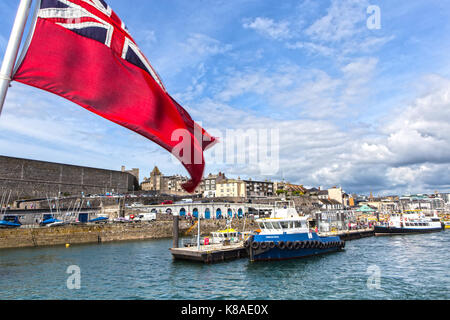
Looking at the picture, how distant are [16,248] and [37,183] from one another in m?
55.7

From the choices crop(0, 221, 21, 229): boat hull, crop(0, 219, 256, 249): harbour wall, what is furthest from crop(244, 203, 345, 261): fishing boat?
crop(0, 221, 21, 229): boat hull

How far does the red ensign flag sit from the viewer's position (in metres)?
5.18

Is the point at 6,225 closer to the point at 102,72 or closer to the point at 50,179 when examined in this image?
the point at 50,179

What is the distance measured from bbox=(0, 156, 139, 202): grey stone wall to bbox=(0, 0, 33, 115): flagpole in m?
91.2

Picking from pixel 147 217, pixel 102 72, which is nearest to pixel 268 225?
pixel 102 72

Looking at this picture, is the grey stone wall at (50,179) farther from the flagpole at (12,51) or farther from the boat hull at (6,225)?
the flagpole at (12,51)

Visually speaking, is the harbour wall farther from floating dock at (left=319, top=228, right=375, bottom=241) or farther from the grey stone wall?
the grey stone wall

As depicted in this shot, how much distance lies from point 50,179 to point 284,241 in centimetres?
8527

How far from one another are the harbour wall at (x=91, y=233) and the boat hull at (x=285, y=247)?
99.2ft

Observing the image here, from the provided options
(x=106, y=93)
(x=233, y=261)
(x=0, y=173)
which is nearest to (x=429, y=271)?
(x=233, y=261)

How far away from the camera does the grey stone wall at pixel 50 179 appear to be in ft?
274

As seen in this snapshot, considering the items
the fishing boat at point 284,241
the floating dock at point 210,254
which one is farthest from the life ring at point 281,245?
the floating dock at point 210,254

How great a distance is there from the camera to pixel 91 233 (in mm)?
49656
